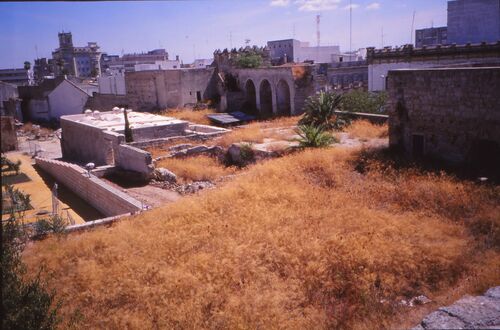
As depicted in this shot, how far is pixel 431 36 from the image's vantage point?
63.6 metres

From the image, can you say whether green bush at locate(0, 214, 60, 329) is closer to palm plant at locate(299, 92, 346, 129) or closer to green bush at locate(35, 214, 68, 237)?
green bush at locate(35, 214, 68, 237)

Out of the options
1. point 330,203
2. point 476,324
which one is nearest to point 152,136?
point 330,203

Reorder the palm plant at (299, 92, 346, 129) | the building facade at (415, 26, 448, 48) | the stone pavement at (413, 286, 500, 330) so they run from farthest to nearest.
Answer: the building facade at (415, 26, 448, 48) < the palm plant at (299, 92, 346, 129) < the stone pavement at (413, 286, 500, 330)

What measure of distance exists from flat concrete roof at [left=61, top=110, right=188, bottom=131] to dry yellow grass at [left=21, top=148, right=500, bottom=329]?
1160cm

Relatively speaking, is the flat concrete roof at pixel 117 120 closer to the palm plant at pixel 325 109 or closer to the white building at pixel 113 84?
the palm plant at pixel 325 109

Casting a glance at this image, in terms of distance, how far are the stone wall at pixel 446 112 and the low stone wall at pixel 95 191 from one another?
9.55 metres

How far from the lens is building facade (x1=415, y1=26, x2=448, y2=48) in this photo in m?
59.4

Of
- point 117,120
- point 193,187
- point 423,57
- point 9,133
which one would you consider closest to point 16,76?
point 9,133

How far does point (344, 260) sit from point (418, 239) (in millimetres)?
1843

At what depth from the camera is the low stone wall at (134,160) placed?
53.3ft

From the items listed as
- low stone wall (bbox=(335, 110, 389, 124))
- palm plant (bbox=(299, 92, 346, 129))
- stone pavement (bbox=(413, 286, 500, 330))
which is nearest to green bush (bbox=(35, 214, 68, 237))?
stone pavement (bbox=(413, 286, 500, 330))

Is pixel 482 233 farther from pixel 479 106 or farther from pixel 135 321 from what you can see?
pixel 135 321

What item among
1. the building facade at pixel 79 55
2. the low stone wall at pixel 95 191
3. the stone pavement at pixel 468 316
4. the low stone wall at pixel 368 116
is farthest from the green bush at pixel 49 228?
the building facade at pixel 79 55

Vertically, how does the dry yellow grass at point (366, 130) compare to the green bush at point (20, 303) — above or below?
above
